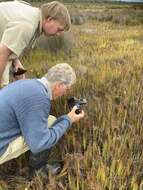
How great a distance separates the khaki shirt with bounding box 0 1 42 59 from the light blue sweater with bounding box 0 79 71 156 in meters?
0.63

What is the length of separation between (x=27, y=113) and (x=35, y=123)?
9 centimetres

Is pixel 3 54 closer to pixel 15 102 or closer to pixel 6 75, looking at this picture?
pixel 6 75

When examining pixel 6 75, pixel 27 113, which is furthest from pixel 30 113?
pixel 6 75

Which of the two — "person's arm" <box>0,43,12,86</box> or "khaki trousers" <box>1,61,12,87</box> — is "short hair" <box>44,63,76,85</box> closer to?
"person's arm" <box>0,43,12,86</box>

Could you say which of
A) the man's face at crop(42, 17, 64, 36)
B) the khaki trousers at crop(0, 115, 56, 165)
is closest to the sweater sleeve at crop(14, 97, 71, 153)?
the khaki trousers at crop(0, 115, 56, 165)

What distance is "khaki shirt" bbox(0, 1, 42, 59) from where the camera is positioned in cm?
381

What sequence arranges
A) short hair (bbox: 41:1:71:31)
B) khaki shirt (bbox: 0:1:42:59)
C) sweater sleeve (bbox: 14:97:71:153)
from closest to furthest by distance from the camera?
sweater sleeve (bbox: 14:97:71:153) < short hair (bbox: 41:1:71:31) < khaki shirt (bbox: 0:1:42:59)

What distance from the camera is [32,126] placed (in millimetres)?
3197

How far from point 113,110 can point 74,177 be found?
3.69 feet

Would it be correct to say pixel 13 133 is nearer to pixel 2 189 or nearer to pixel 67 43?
pixel 2 189

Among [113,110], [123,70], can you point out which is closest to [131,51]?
[123,70]

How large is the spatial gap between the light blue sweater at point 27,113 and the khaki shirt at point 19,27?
0.63 m

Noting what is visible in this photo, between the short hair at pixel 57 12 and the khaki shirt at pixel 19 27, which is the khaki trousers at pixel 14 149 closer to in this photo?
the khaki shirt at pixel 19 27

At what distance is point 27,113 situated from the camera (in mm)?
3182
